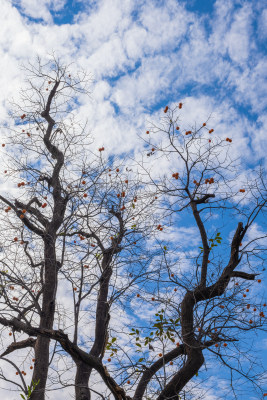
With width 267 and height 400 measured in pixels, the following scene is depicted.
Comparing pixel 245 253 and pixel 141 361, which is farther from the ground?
pixel 245 253

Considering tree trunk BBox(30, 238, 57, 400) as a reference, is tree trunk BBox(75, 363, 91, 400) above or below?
below

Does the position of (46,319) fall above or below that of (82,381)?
above

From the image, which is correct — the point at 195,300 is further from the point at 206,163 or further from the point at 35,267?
the point at 35,267

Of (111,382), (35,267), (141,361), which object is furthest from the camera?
(35,267)

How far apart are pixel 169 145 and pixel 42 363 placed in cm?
388

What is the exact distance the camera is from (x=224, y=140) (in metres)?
6.22

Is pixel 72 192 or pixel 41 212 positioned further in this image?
pixel 41 212

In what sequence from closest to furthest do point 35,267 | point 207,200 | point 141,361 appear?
point 141,361 < point 207,200 < point 35,267

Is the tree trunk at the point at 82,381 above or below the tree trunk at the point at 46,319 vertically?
below

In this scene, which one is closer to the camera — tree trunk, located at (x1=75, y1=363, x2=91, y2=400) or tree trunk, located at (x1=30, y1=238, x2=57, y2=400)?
tree trunk, located at (x1=75, y1=363, x2=91, y2=400)

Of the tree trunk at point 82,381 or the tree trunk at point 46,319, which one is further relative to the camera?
the tree trunk at point 46,319

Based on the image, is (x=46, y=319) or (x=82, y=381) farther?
(x=46, y=319)

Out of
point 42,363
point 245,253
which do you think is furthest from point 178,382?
point 42,363

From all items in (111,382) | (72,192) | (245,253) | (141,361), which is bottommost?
(111,382)
